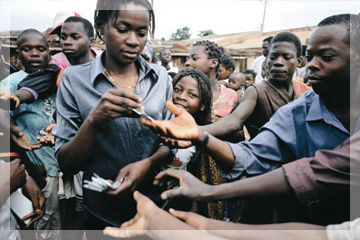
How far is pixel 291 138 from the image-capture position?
5.63 feet

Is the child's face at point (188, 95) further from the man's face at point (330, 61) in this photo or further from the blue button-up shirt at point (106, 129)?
the man's face at point (330, 61)

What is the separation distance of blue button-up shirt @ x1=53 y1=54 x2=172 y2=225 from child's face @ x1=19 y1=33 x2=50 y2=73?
54.0 inches

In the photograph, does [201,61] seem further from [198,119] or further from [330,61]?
[330,61]

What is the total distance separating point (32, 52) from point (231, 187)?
227cm

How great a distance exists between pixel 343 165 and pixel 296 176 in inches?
8.7

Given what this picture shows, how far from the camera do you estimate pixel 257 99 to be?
2469 mm

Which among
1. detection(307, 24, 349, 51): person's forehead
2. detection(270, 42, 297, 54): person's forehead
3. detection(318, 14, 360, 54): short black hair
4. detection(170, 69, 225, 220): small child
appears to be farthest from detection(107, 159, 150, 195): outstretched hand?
detection(270, 42, 297, 54): person's forehead

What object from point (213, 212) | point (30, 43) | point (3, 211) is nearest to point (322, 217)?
point (213, 212)

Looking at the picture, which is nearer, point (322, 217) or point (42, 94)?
point (322, 217)

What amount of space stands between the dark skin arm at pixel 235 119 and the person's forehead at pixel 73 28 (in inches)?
61.9

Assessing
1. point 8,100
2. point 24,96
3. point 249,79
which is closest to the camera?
point 8,100

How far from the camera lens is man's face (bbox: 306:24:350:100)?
1.55 metres

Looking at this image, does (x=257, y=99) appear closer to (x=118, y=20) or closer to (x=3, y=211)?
(x=118, y=20)

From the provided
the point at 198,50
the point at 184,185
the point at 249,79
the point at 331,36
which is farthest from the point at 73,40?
the point at 249,79
